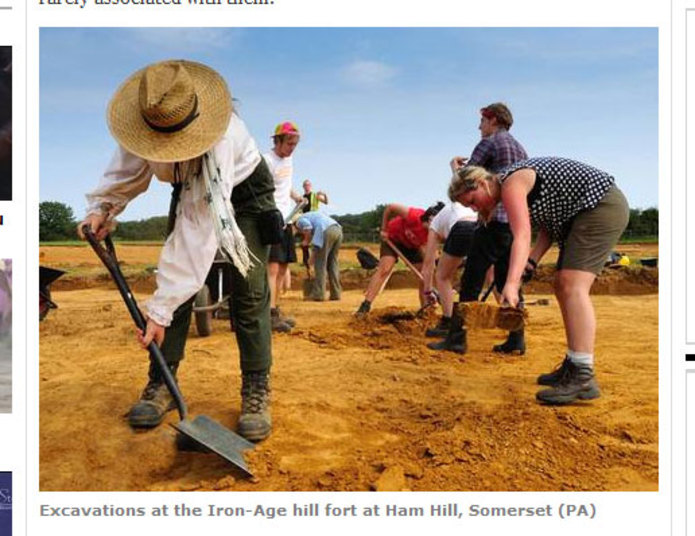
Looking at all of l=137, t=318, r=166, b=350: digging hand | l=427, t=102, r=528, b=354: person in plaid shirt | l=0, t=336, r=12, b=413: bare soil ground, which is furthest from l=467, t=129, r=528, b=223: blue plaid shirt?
l=0, t=336, r=12, b=413: bare soil ground

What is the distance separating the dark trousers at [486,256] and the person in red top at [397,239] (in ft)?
6.13

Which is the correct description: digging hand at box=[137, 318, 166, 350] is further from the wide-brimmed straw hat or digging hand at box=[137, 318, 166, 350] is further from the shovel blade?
the wide-brimmed straw hat

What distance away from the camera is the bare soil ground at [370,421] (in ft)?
9.52

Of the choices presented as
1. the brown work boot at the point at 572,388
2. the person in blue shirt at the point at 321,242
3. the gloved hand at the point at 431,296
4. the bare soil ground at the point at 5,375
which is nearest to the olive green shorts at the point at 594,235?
the brown work boot at the point at 572,388

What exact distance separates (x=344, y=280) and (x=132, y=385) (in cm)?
1001

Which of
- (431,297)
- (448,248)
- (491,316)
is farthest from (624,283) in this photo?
(491,316)

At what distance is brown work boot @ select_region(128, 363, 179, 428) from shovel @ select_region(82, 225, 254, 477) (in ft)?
0.86

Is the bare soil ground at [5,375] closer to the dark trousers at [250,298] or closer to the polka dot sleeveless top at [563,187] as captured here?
the dark trousers at [250,298]

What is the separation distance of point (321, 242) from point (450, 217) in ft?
13.1

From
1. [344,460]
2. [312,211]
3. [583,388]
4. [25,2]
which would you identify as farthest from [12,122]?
[312,211]

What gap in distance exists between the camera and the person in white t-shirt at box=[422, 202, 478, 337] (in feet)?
18.1

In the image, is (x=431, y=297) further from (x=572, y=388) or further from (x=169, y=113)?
(x=169, y=113)

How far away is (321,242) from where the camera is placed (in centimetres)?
960

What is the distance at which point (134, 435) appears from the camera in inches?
128
